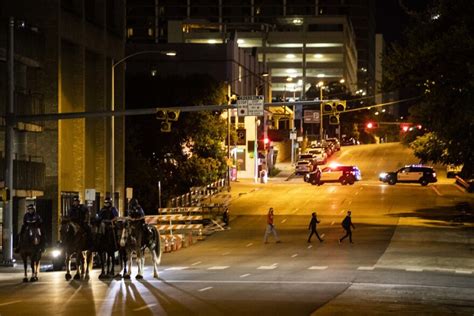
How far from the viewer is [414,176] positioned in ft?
290

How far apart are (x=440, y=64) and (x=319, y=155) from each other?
2932 inches

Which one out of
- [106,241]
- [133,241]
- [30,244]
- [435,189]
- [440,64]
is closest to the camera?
[133,241]

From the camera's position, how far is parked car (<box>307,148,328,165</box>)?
107 m

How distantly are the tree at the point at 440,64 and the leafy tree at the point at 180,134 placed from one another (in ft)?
118

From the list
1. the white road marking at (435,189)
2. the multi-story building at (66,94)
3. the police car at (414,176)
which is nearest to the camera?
the multi-story building at (66,94)

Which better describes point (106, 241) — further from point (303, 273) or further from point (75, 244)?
point (303, 273)

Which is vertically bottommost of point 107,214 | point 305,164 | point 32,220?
point 32,220

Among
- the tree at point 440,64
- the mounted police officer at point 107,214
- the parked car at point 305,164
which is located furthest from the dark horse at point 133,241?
the parked car at point 305,164

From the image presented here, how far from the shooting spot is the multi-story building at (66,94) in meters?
46.0

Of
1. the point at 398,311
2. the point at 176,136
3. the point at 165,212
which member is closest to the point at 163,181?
the point at 176,136

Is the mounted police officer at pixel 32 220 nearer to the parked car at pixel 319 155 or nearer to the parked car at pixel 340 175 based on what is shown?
the parked car at pixel 340 175

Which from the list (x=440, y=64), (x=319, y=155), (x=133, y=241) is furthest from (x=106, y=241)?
(x=319, y=155)

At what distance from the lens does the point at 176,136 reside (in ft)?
265

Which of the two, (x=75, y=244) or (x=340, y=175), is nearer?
(x=75, y=244)
